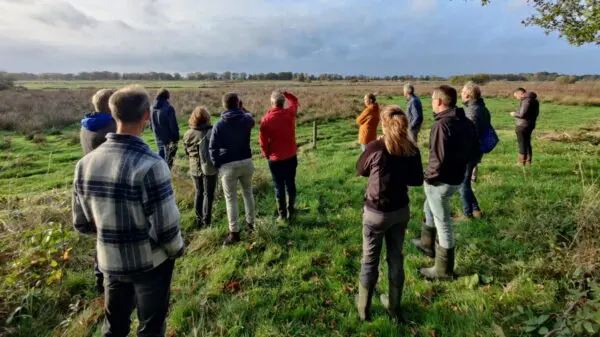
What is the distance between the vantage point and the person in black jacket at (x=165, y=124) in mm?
7789

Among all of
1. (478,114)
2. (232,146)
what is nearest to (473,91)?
(478,114)

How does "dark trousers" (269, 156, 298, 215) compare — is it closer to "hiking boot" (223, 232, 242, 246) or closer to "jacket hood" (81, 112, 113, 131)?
"hiking boot" (223, 232, 242, 246)

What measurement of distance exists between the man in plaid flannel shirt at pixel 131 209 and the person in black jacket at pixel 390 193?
1.84 m

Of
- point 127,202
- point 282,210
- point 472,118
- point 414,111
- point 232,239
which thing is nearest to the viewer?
point 127,202

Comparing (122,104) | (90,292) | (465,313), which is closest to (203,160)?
(90,292)

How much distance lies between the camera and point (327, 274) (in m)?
4.32

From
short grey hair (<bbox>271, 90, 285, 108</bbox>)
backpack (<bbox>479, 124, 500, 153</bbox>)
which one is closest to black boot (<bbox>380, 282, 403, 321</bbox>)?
backpack (<bbox>479, 124, 500, 153</bbox>)

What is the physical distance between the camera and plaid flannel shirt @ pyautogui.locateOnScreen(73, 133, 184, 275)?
7.41 feet

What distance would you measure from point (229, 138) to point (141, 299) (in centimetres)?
277

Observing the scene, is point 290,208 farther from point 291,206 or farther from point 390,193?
point 390,193

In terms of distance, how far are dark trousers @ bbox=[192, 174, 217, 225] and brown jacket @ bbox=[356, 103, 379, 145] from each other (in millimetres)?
4319

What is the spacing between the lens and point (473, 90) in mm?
5125

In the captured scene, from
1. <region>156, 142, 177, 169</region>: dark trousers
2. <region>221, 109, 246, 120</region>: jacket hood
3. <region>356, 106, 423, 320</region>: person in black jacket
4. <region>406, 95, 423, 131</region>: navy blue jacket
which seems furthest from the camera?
<region>406, 95, 423, 131</region>: navy blue jacket

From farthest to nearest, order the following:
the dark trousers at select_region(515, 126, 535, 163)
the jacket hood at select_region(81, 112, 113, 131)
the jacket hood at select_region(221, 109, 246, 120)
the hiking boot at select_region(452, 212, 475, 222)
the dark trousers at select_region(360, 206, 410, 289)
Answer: the dark trousers at select_region(515, 126, 535, 163) → the hiking boot at select_region(452, 212, 475, 222) → the jacket hood at select_region(221, 109, 246, 120) → the jacket hood at select_region(81, 112, 113, 131) → the dark trousers at select_region(360, 206, 410, 289)
